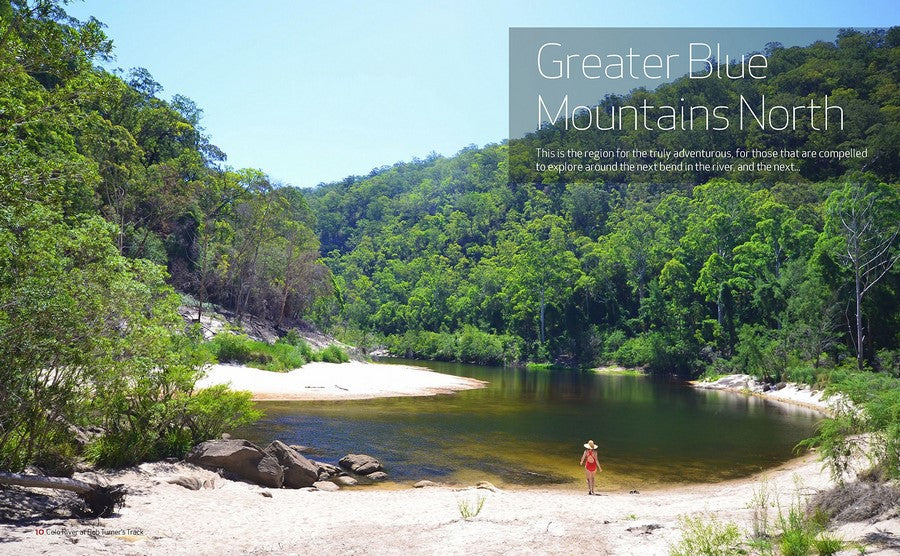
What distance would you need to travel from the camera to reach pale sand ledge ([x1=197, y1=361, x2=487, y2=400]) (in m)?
31.2

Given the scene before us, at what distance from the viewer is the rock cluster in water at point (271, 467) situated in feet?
45.2

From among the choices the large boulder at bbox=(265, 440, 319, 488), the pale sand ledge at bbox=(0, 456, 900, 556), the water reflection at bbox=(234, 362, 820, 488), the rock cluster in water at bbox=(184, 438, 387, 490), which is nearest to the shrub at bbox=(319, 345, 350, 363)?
the water reflection at bbox=(234, 362, 820, 488)

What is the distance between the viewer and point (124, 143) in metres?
43.0

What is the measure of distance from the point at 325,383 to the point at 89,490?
86.0 feet

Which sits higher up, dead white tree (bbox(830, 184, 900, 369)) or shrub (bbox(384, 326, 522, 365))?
dead white tree (bbox(830, 184, 900, 369))

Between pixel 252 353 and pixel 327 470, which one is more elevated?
pixel 252 353

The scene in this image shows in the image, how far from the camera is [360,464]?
16594 millimetres

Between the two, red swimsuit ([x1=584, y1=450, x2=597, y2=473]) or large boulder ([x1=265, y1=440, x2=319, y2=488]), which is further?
red swimsuit ([x1=584, y1=450, x2=597, y2=473])

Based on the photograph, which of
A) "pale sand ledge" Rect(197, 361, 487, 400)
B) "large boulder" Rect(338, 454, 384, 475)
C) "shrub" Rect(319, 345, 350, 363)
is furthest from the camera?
"shrub" Rect(319, 345, 350, 363)

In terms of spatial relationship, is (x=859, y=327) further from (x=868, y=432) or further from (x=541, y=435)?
(x=868, y=432)

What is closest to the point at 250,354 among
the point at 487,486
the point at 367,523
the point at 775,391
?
the point at 487,486

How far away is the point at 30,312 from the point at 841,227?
54.4 m

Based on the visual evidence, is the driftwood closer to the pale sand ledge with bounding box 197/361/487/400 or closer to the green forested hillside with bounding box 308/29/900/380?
the pale sand ledge with bounding box 197/361/487/400

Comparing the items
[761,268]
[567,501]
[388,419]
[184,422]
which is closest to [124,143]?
[388,419]
